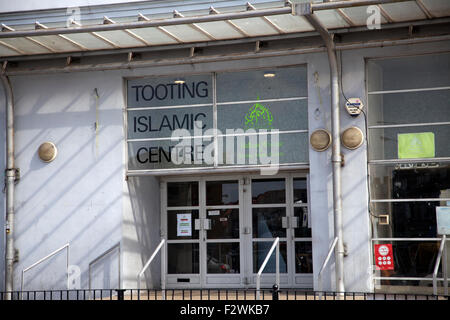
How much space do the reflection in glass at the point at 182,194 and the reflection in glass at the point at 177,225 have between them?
0.16m

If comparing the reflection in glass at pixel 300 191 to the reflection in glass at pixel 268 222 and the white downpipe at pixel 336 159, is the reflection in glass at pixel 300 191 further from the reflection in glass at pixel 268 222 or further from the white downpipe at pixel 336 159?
the white downpipe at pixel 336 159

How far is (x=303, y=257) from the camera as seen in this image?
14.9 metres

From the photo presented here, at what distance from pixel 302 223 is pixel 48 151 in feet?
16.9

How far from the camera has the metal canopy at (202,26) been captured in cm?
1238

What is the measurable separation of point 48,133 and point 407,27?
7158mm

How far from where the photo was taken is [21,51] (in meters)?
14.8

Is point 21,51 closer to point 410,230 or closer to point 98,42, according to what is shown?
point 98,42

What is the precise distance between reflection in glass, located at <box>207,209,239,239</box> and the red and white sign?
3113mm

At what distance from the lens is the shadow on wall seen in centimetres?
1506

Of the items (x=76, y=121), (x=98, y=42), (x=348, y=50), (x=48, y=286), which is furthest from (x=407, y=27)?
(x=48, y=286)

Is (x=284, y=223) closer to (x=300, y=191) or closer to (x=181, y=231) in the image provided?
(x=300, y=191)

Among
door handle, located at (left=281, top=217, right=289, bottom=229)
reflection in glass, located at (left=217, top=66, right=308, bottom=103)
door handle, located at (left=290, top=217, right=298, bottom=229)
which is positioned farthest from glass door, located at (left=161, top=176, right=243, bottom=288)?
reflection in glass, located at (left=217, top=66, right=308, bottom=103)

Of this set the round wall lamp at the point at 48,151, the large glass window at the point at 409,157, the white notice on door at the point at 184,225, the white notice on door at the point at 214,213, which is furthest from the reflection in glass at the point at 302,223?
the round wall lamp at the point at 48,151
